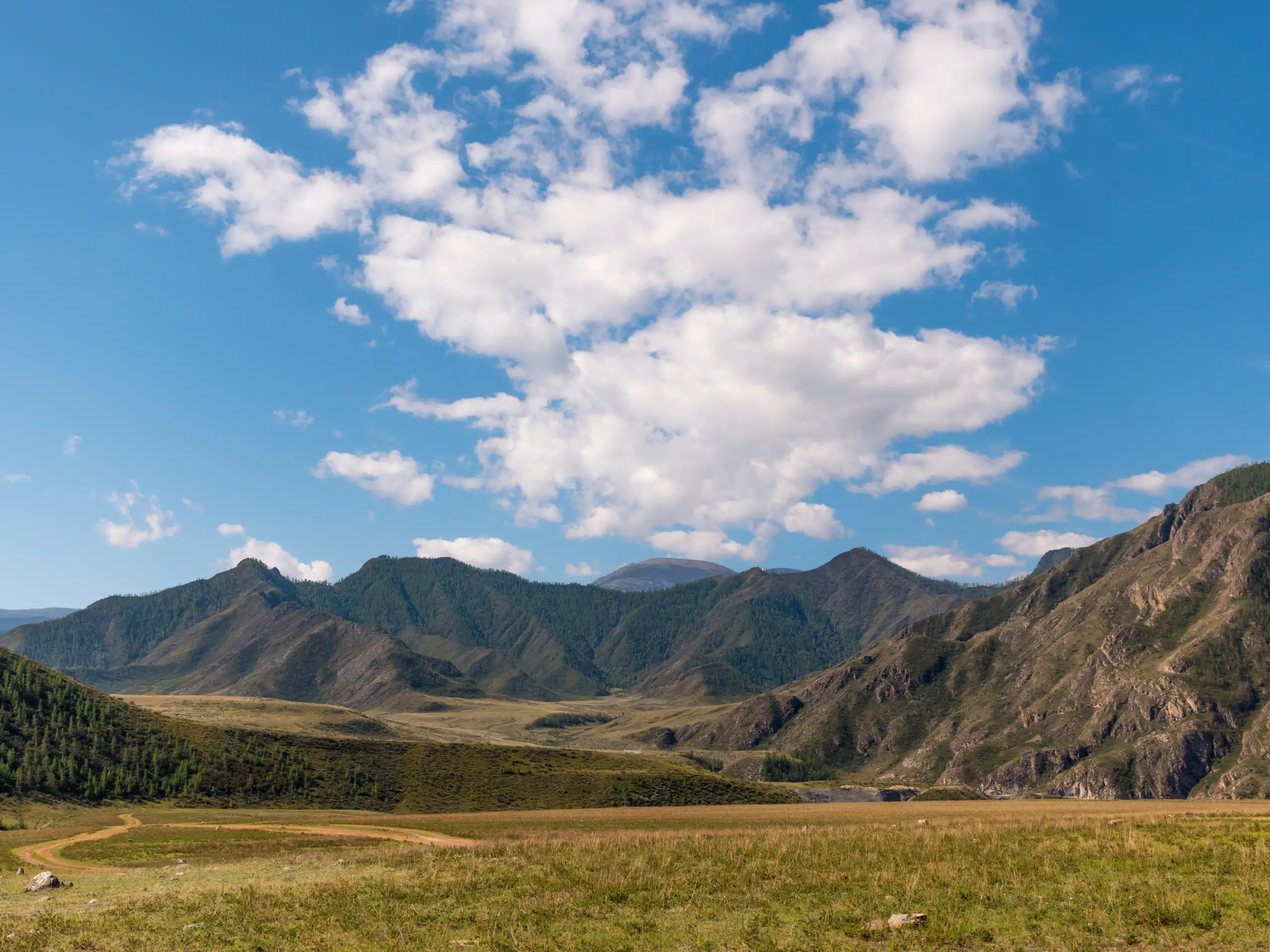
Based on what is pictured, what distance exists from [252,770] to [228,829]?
64162mm

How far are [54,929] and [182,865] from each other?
20.3m

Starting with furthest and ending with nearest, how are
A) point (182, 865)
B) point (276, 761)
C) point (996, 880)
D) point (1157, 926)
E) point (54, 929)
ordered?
point (276, 761) → point (182, 865) → point (996, 880) → point (54, 929) → point (1157, 926)

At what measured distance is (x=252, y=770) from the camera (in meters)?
128

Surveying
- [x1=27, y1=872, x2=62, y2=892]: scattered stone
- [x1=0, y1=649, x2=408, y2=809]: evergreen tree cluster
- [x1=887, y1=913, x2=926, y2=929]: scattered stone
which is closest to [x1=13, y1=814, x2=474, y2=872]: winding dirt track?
[x1=27, y1=872, x2=62, y2=892]: scattered stone

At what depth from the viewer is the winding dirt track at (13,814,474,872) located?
50.0 meters

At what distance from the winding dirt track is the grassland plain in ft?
22.6

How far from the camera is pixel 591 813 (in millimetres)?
85625

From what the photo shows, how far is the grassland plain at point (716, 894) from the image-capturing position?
24484 mm

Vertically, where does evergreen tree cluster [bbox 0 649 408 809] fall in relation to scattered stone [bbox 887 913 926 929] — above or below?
below

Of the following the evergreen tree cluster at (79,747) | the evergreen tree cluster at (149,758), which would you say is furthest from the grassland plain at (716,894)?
the evergreen tree cluster at (79,747)

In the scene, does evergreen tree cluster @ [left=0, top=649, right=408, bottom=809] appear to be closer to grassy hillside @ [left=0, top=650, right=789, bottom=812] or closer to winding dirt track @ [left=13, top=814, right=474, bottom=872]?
grassy hillside @ [left=0, top=650, right=789, bottom=812]

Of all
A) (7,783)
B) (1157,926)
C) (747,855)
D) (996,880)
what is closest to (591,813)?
(747,855)

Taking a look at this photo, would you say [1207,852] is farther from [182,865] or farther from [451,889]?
[182,865]

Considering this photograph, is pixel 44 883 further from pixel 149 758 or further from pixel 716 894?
pixel 149 758
